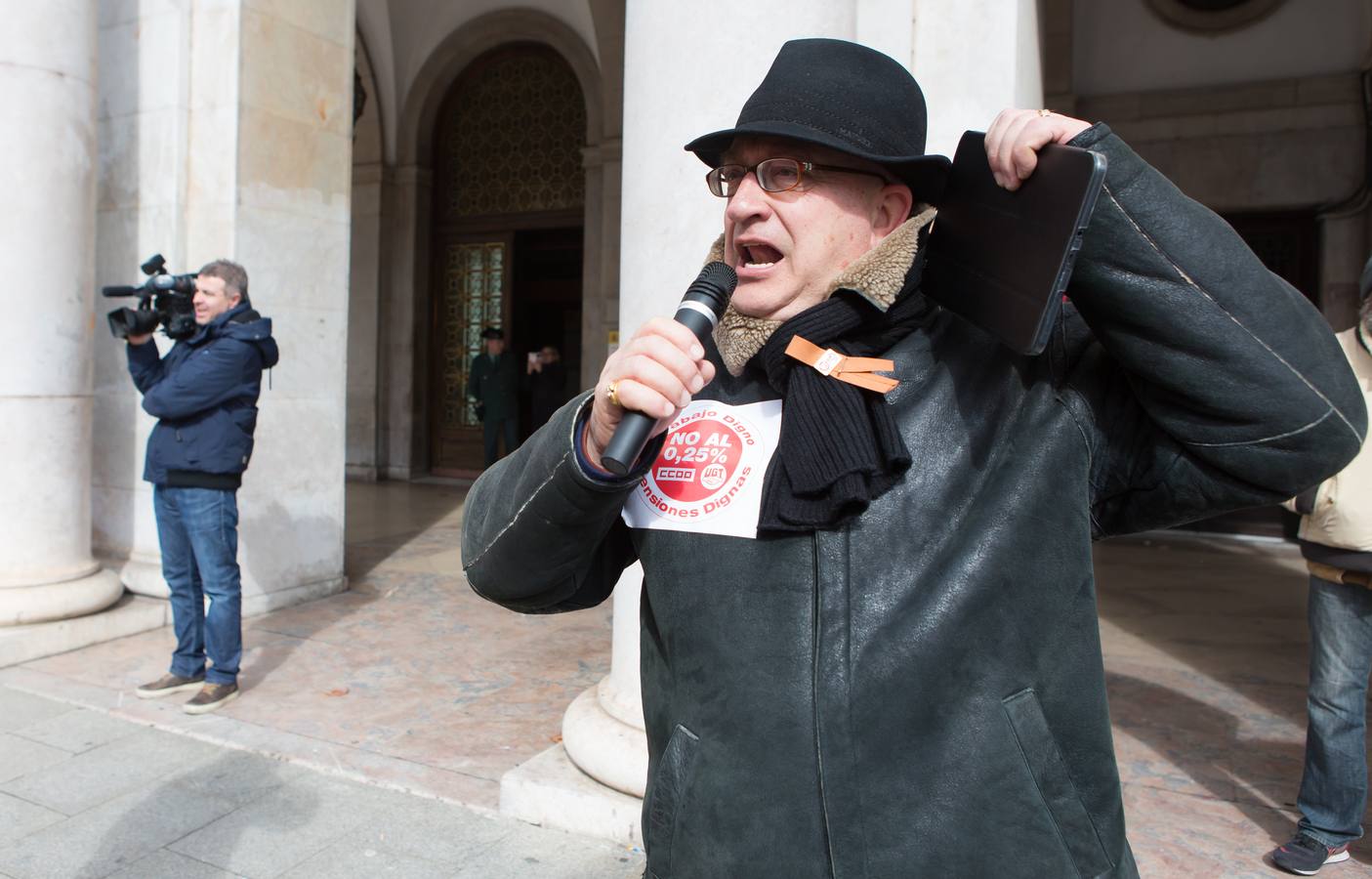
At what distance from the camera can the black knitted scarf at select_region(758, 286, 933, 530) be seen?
4.07 ft

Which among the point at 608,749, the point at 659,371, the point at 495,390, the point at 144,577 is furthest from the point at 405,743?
the point at 495,390

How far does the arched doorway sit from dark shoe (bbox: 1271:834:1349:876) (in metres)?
10.1

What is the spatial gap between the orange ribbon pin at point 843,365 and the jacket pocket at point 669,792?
0.48 m

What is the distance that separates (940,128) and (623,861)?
8.61ft

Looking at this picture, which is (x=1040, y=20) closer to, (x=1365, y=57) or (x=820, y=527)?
(x=820, y=527)

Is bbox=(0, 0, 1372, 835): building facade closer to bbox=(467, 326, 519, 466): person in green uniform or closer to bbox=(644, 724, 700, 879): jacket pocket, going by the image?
bbox=(467, 326, 519, 466): person in green uniform

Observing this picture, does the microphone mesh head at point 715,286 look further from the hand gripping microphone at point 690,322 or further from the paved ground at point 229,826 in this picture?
the paved ground at point 229,826

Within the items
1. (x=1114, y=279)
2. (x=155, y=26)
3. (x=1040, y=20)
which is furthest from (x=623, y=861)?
(x=155, y=26)

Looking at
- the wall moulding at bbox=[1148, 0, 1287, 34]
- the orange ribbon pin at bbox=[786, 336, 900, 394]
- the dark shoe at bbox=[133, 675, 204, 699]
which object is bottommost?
the dark shoe at bbox=[133, 675, 204, 699]

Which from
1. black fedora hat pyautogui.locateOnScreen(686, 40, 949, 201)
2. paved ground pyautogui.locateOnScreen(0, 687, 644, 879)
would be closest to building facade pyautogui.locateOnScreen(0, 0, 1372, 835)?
paved ground pyautogui.locateOnScreen(0, 687, 644, 879)

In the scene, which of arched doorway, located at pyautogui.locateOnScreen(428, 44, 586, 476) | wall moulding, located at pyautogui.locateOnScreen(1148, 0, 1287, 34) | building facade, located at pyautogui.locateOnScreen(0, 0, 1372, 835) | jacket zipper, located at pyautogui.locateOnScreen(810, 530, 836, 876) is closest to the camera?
jacket zipper, located at pyautogui.locateOnScreen(810, 530, 836, 876)

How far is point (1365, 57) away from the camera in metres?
8.62

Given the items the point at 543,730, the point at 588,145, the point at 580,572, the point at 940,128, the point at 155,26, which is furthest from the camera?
the point at 588,145

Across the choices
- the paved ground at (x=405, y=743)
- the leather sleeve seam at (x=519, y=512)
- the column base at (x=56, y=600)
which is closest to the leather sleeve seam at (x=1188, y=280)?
the leather sleeve seam at (x=519, y=512)
